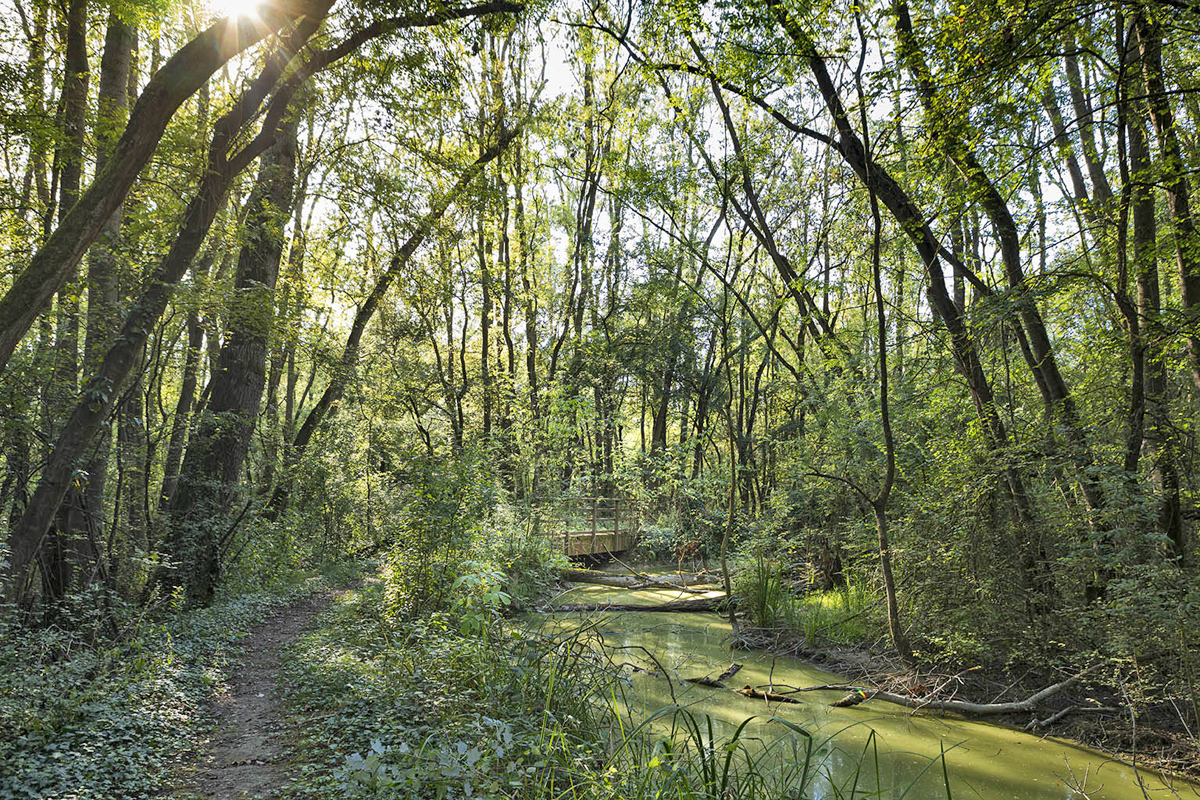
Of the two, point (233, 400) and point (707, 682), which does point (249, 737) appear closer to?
point (707, 682)

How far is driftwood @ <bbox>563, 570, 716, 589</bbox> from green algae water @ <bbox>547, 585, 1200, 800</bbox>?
427cm

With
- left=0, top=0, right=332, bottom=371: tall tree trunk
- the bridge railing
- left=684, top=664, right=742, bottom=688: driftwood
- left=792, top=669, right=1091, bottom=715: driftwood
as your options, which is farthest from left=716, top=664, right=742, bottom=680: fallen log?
the bridge railing

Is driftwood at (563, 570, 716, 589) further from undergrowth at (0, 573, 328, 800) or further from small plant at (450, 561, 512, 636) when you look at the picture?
undergrowth at (0, 573, 328, 800)

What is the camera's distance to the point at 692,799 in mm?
2445

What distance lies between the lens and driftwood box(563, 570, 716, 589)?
36.8 feet

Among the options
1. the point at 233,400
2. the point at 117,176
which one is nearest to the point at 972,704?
the point at 117,176

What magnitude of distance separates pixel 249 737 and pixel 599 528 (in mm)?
11288

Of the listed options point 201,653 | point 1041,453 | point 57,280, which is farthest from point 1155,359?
point 201,653

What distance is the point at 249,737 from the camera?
12.7ft

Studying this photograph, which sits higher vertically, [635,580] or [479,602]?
[479,602]

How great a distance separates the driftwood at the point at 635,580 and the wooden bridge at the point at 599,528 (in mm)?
782

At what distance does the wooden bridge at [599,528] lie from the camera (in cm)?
1302

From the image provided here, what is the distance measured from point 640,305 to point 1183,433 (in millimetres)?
12219

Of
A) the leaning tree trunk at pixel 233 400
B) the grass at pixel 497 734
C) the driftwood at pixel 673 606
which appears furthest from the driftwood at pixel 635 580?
the grass at pixel 497 734
